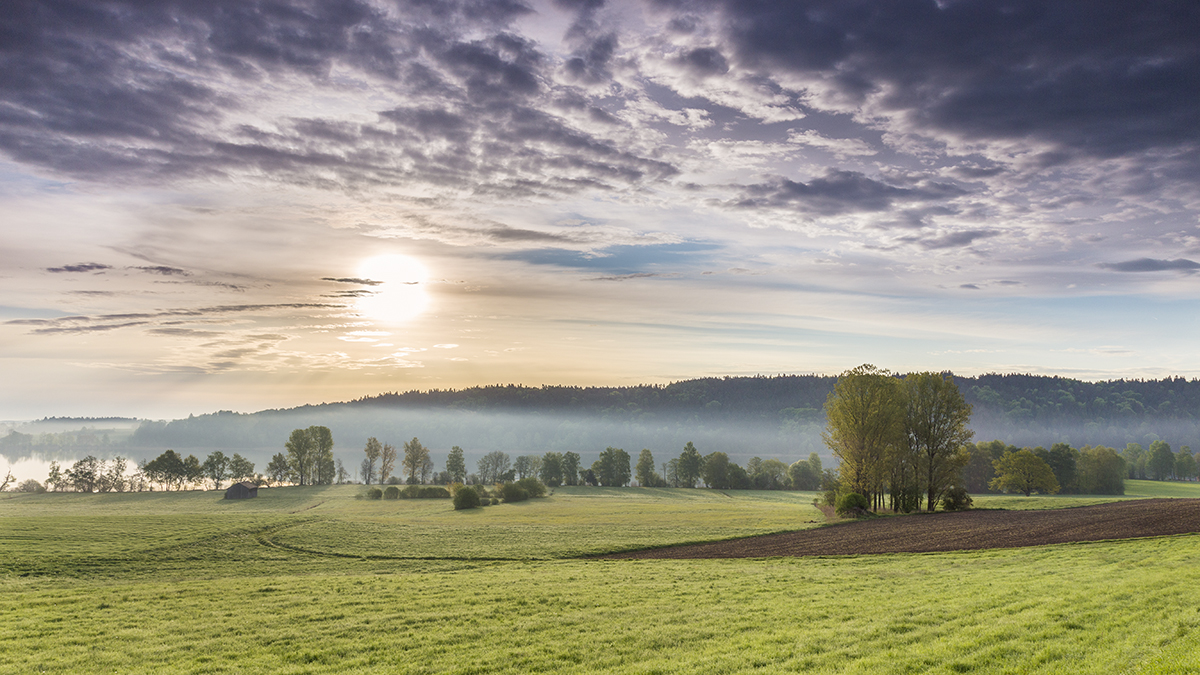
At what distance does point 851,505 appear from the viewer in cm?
6275

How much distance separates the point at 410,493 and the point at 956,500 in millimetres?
92992

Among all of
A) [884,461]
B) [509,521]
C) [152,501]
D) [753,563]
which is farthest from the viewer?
[152,501]

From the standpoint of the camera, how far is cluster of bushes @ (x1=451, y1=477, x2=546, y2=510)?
308 feet

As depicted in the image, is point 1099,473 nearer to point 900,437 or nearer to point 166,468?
point 900,437

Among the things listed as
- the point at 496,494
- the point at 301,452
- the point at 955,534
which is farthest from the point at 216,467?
the point at 955,534

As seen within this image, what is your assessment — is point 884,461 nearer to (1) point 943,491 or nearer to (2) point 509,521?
(1) point 943,491

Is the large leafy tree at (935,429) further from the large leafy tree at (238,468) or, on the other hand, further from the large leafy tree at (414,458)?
the large leafy tree at (238,468)

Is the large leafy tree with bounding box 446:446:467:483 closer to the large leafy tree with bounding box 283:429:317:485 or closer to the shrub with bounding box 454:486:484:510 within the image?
the large leafy tree with bounding box 283:429:317:485

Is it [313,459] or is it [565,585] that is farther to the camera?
[313,459]

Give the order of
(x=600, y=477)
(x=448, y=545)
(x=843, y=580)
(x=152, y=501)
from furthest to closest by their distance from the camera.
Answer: (x=600, y=477) < (x=152, y=501) < (x=448, y=545) < (x=843, y=580)

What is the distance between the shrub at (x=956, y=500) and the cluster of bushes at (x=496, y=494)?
66.4m

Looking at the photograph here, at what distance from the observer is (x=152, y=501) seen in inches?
4107

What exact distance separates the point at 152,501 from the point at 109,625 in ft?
348

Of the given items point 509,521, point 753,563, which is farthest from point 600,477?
point 753,563
